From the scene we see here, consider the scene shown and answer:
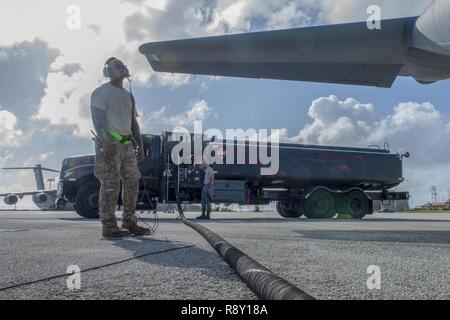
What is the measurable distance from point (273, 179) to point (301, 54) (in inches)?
288

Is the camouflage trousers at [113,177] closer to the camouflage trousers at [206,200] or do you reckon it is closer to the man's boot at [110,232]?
the man's boot at [110,232]

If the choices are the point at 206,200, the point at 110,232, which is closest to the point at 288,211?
the point at 206,200

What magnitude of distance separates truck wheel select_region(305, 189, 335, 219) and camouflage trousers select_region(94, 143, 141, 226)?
9.90 metres

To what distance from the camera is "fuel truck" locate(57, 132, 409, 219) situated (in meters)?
12.6

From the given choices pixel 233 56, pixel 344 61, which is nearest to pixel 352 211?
pixel 344 61

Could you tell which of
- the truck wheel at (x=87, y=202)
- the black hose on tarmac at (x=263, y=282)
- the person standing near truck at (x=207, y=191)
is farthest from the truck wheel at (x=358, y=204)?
the black hose on tarmac at (x=263, y=282)

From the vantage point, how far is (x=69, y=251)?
3.50 meters

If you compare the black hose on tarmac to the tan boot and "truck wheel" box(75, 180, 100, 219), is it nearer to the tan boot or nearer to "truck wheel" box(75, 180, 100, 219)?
the tan boot

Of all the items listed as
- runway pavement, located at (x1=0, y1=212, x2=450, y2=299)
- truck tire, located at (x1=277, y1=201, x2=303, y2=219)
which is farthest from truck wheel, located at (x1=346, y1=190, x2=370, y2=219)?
runway pavement, located at (x1=0, y1=212, x2=450, y2=299)

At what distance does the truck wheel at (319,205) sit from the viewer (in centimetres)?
1399

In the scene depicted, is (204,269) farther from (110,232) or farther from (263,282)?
(110,232)

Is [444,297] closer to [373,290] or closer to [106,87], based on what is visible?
[373,290]

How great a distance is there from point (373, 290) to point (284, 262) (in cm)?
95

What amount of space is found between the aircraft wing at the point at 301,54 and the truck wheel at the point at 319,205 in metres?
5.96
